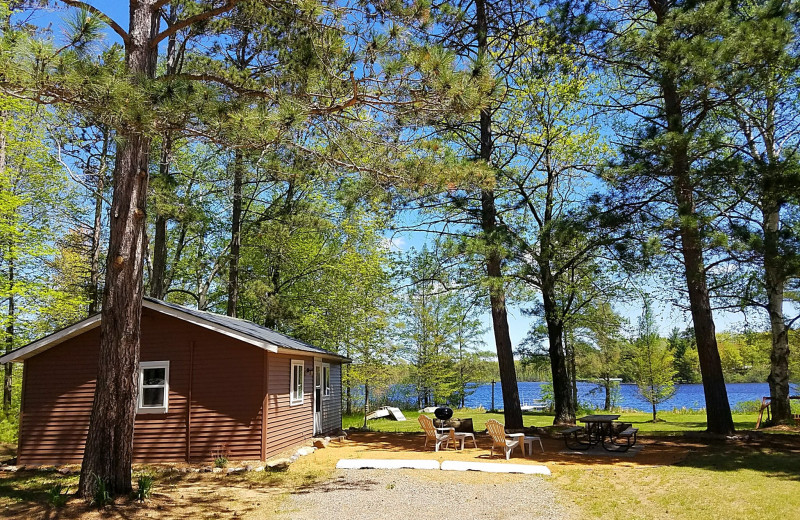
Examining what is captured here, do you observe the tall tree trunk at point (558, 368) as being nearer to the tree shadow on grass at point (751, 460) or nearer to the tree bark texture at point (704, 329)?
the tree bark texture at point (704, 329)

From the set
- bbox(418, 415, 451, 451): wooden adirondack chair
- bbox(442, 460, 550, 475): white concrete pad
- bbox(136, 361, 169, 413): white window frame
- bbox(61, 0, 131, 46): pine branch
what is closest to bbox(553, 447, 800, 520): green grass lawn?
bbox(442, 460, 550, 475): white concrete pad

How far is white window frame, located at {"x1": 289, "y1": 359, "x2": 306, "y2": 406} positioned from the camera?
12011 millimetres

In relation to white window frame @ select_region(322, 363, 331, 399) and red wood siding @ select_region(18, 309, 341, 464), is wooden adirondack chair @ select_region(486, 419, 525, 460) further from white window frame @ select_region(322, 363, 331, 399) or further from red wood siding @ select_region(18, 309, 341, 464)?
white window frame @ select_region(322, 363, 331, 399)

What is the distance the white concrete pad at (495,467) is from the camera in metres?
9.03

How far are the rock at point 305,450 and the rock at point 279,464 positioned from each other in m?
0.97

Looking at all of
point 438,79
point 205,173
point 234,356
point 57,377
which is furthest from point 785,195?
point 205,173

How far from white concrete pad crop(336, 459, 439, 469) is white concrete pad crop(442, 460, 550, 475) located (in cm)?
29

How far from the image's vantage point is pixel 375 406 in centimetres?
2947

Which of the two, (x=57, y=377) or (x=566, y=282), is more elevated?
(x=566, y=282)

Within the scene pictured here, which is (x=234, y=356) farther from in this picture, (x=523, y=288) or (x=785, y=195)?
(x=785, y=195)

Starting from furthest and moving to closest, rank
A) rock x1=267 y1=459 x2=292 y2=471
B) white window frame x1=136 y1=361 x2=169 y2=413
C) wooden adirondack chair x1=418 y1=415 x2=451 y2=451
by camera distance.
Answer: wooden adirondack chair x1=418 y1=415 x2=451 y2=451 < white window frame x1=136 y1=361 x2=169 y2=413 < rock x1=267 y1=459 x2=292 y2=471

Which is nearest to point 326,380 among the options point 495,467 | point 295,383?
point 295,383

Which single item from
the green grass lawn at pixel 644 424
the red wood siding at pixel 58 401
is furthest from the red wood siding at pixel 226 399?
the green grass lawn at pixel 644 424

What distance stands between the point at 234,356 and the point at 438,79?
22.8 feet
